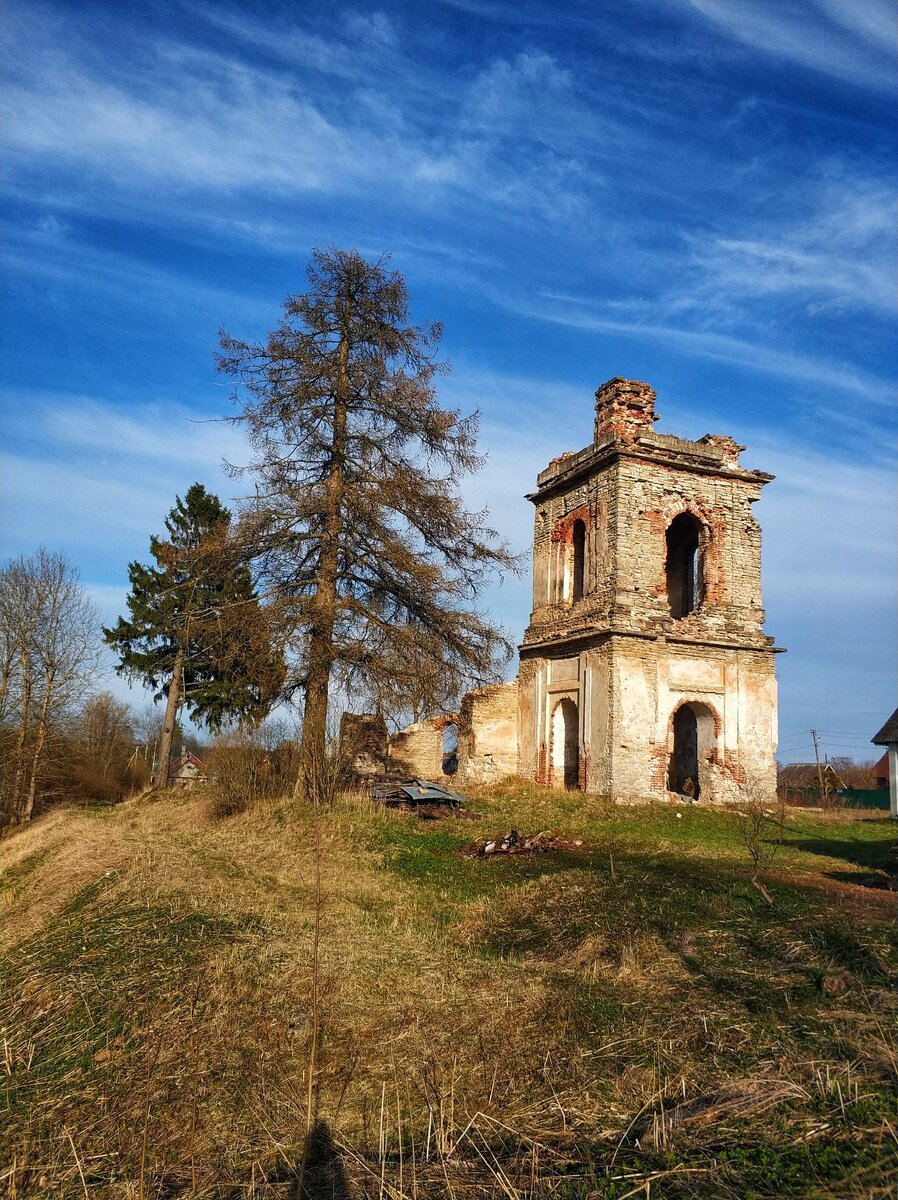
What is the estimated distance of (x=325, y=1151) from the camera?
13.9 ft

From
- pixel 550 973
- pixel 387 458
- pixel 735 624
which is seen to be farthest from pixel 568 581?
pixel 550 973

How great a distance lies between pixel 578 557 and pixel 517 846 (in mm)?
11047

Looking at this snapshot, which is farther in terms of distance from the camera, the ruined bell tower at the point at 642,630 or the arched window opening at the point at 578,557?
the arched window opening at the point at 578,557

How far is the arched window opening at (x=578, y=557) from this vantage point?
847 inches

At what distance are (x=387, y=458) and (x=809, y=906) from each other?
11.1 metres

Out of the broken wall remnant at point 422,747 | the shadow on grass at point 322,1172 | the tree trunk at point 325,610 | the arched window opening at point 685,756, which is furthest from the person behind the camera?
the broken wall remnant at point 422,747

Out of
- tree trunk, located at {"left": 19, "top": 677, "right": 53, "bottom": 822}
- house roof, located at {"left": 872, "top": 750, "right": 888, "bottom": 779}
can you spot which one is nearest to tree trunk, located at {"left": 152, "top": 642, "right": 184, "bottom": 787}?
tree trunk, located at {"left": 19, "top": 677, "right": 53, "bottom": 822}

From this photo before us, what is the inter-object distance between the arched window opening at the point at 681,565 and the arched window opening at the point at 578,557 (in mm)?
2900

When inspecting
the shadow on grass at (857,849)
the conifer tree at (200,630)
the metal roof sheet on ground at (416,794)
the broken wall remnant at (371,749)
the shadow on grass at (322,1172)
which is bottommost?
the shadow on grass at (322,1172)

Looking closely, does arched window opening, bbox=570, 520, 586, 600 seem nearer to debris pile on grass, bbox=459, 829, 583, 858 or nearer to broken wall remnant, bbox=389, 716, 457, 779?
broken wall remnant, bbox=389, 716, 457, 779

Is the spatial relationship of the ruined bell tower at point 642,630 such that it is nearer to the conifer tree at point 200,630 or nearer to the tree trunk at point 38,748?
the conifer tree at point 200,630

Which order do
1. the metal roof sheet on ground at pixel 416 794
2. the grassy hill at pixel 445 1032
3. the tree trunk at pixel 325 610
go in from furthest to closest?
1. the metal roof sheet on ground at pixel 416 794
2. the tree trunk at pixel 325 610
3. the grassy hill at pixel 445 1032

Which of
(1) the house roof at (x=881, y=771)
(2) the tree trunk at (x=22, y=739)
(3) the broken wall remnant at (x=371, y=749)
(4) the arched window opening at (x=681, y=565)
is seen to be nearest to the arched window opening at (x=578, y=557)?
(4) the arched window opening at (x=681, y=565)

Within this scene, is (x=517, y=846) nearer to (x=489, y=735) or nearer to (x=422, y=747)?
(x=489, y=735)
